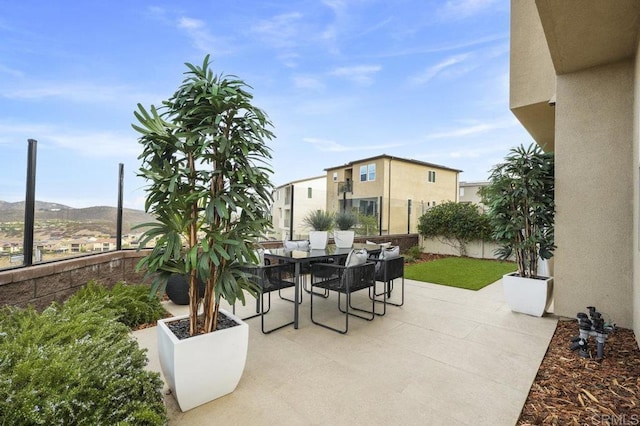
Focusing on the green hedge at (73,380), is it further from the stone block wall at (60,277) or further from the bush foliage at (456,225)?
the bush foliage at (456,225)

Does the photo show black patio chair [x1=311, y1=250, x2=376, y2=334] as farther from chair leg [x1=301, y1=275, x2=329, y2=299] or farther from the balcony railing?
the balcony railing

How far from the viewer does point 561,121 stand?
394 centimetres

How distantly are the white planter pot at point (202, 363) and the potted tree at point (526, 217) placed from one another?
3906 millimetres

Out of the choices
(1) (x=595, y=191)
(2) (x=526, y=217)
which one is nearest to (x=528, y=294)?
(2) (x=526, y=217)

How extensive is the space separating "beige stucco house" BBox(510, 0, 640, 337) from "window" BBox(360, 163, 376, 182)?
1269 cm

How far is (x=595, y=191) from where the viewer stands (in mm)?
3689

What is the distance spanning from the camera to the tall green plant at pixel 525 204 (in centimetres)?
408

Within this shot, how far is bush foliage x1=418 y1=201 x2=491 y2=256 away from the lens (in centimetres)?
958

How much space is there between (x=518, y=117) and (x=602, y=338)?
4.70 meters

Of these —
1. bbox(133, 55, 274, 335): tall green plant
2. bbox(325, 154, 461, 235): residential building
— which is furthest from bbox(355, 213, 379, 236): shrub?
bbox(133, 55, 274, 335): tall green plant

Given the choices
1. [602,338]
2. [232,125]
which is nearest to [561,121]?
[602,338]

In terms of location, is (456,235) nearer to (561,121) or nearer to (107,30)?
(561,121)

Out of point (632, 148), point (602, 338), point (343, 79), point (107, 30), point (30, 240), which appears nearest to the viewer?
point (602, 338)

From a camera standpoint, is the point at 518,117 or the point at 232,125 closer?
the point at 232,125
